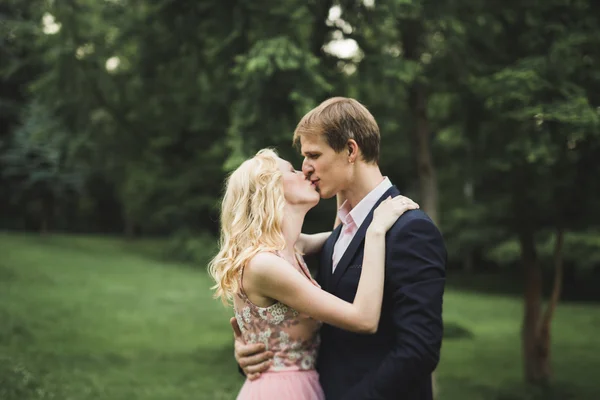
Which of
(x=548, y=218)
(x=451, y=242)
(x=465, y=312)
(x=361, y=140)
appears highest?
(x=361, y=140)

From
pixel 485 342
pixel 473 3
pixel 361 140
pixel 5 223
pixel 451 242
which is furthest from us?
pixel 5 223

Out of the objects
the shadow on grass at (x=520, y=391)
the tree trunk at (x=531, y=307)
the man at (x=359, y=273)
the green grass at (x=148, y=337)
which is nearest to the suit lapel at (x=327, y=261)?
the man at (x=359, y=273)

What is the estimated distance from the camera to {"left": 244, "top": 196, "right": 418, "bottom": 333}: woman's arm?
122 inches

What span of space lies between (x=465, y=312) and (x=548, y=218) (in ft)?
41.9

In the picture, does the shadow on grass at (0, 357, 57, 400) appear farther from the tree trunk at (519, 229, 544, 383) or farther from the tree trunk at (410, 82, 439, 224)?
the tree trunk at (519, 229, 544, 383)

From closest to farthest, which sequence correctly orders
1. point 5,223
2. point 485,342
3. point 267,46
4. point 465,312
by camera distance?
point 267,46, point 485,342, point 465,312, point 5,223

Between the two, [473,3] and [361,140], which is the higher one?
[473,3]

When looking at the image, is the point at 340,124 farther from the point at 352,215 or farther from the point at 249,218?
the point at 249,218

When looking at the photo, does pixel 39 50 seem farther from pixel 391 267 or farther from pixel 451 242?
pixel 451 242

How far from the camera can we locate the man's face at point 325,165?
3.39m

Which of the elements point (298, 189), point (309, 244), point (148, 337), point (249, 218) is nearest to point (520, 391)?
point (148, 337)

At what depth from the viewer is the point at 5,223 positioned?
40.9 metres

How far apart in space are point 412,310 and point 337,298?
357mm

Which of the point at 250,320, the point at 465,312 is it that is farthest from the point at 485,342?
the point at 250,320
